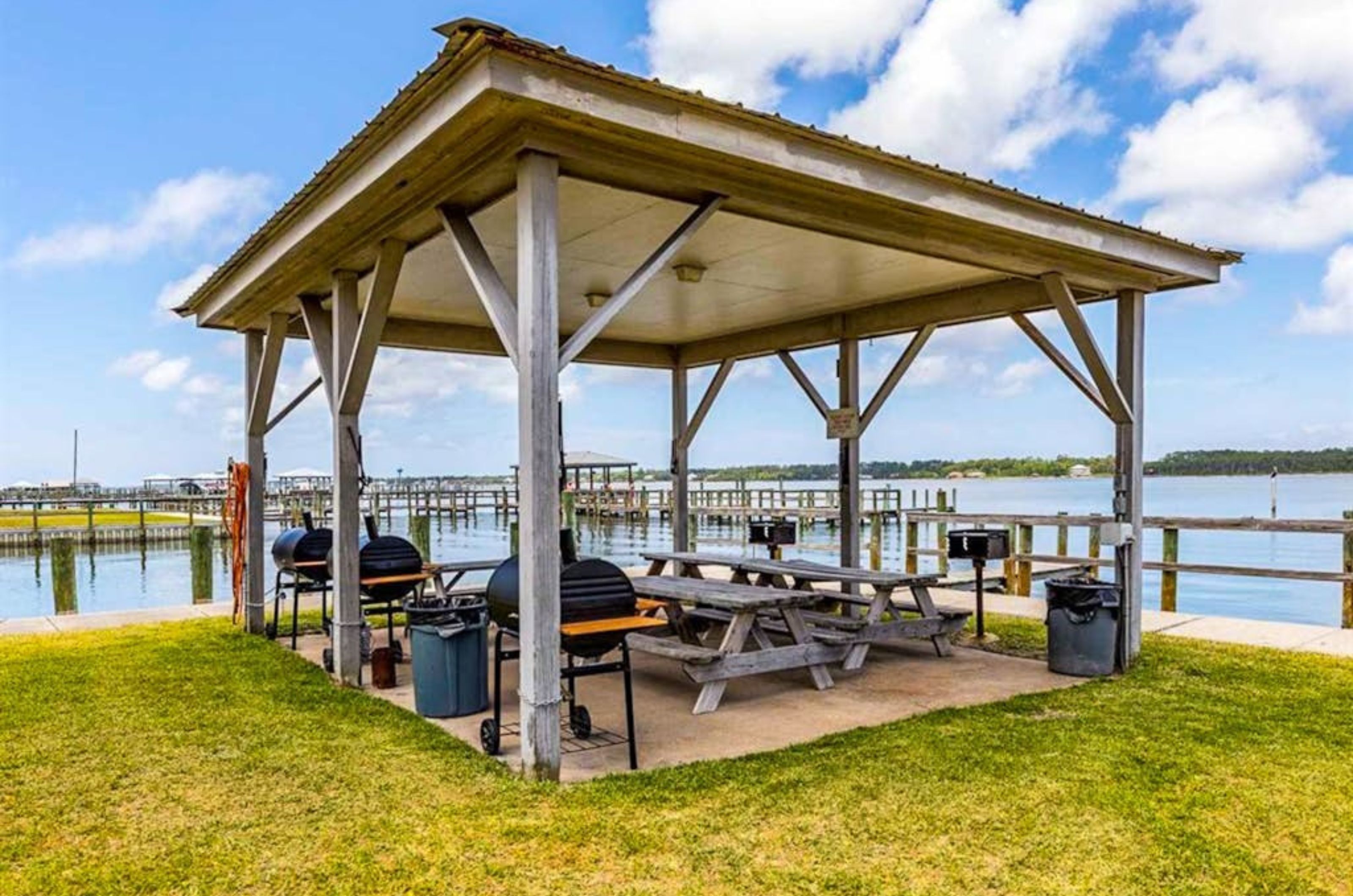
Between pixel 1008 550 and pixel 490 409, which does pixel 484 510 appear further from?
pixel 1008 550

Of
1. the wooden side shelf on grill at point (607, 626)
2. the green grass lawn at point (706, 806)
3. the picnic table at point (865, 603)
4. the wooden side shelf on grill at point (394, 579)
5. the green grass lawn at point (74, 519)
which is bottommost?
the green grass lawn at point (74, 519)

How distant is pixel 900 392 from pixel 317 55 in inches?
255

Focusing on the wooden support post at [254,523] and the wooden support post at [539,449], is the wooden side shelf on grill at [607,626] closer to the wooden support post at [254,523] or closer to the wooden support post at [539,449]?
the wooden support post at [539,449]

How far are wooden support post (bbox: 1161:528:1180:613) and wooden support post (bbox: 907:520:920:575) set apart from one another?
104 inches

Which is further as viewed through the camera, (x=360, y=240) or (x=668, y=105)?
(x=360, y=240)

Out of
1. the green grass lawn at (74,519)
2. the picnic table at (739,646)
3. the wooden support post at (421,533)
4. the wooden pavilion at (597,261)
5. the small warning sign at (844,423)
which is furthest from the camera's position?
the green grass lawn at (74,519)

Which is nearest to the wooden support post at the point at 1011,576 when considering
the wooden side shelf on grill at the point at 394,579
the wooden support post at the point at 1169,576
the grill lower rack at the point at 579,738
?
the wooden support post at the point at 1169,576

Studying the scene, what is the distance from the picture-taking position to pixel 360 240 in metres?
4.64

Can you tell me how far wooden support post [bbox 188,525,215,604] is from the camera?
9406mm

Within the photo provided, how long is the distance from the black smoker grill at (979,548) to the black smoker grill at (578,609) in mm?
3621

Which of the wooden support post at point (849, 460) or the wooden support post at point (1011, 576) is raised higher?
the wooden support post at point (849, 460)

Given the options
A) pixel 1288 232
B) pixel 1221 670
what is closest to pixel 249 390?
pixel 1221 670

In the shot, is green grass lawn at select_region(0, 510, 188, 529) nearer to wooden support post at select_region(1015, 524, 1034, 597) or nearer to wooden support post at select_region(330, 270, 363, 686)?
wooden support post at select_region(330, 270, 363, 686)

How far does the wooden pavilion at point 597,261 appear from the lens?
11.0 feet
